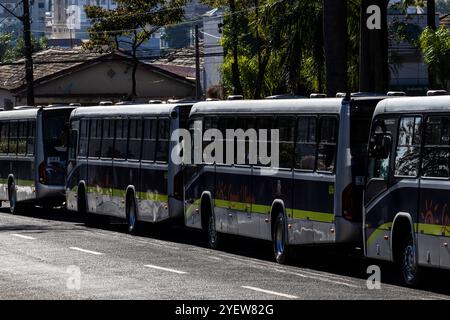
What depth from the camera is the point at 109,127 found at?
34656 millimetres

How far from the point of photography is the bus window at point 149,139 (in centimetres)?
3127

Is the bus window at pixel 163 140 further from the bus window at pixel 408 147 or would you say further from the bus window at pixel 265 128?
the bus window at pixel 408 147

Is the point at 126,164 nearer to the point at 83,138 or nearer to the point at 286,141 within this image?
the point at 83,138

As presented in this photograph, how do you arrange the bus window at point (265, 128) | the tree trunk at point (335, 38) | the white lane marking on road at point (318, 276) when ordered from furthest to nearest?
the tree trunk at point (335, 38)
the bus window at point (265, 128)
the white lane marking on road at point (318, 276)

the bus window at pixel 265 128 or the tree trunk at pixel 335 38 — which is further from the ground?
the tree trunk at pixel 335 38

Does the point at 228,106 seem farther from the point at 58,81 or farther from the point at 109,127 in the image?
the point at 58,81

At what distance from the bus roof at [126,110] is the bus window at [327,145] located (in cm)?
737

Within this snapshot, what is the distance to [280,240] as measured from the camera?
2475 cm

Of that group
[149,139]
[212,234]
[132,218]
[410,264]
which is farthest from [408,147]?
[132,218]

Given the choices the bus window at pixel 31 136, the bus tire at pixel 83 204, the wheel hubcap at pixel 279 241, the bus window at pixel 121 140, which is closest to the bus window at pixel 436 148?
the wheel hubcap at pixel 279 241

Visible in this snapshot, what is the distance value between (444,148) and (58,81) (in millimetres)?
66988

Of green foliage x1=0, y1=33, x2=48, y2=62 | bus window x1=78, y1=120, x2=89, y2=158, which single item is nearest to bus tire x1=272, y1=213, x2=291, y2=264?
bus window x1=78, y1=120, x2=89, y2=158

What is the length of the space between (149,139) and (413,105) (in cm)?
1199
